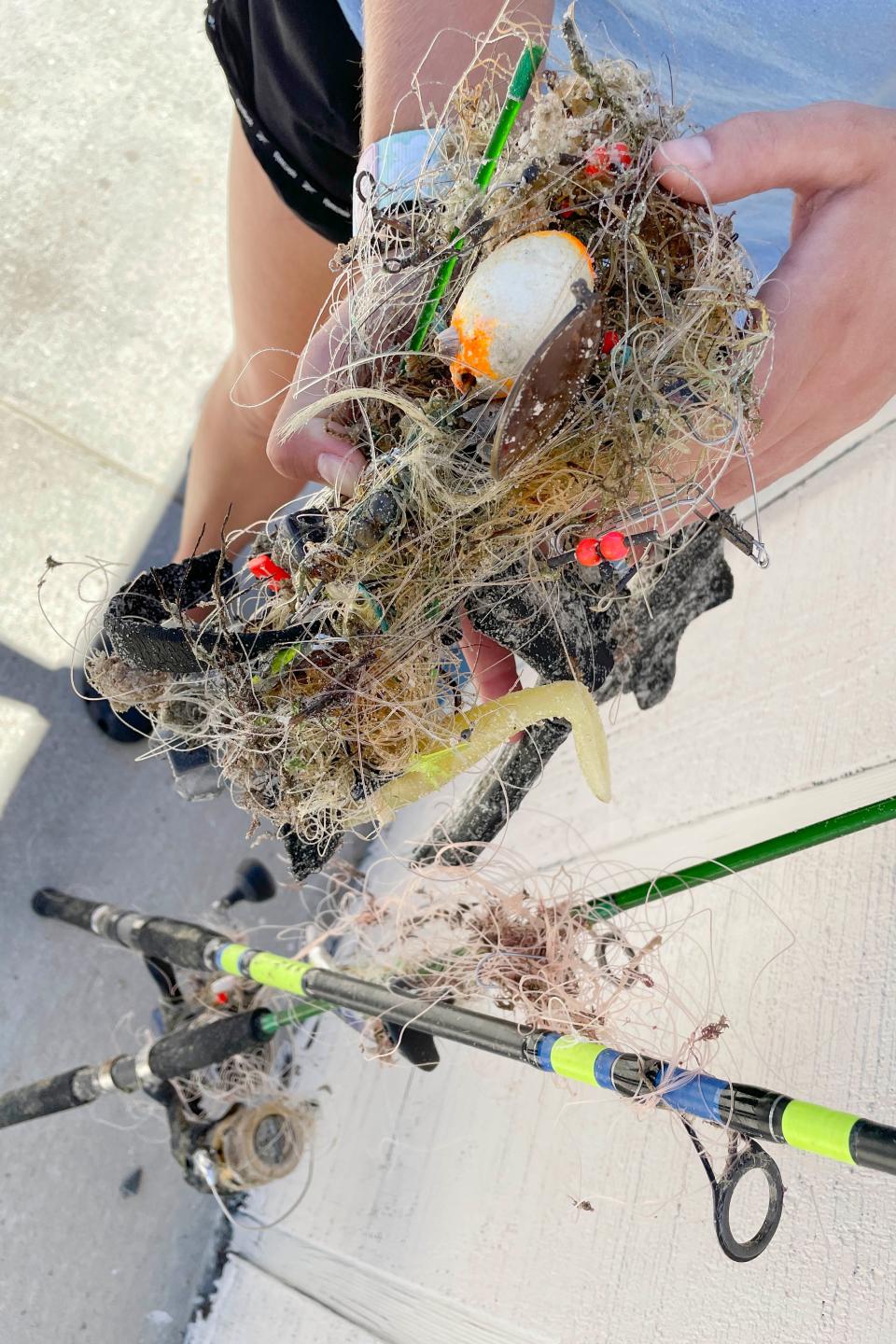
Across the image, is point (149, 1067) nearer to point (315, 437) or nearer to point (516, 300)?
point (315, 437)

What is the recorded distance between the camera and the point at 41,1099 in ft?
4.04

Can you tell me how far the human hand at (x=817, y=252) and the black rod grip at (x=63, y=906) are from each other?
1120 mm

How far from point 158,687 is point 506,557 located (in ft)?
0.73

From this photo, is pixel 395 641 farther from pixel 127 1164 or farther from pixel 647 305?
pixel 127 1164

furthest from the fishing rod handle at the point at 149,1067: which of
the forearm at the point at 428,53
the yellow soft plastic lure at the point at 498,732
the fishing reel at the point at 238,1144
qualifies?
the forearm at the point at 428,53

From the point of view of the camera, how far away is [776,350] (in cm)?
60

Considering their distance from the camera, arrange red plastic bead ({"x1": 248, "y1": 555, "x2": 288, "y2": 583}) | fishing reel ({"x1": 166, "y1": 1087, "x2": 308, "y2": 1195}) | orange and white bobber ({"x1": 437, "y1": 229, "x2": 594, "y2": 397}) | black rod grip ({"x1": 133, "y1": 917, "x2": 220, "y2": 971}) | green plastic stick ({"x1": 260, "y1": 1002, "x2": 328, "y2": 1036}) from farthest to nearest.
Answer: fishing reel ({"x1": 166, "y1": 1087, "x2": 308, "y2": 1195}) → black rod grip ({"x1": 133, "y1": 917, "x2": 220, "y2": 971}) → green plastic stick ({"x1": 260, "y1": 1002, "x2": 328, "y2": 1036}) → red plastic bead ({"x1": 248, "y1": 555, "x2": 288, "y2": 583}) → orange and white bobber ({"x1": 437, "y1": 229, "x2": 594, "y2": 397})

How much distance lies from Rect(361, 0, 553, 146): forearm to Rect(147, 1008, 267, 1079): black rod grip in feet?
2.59

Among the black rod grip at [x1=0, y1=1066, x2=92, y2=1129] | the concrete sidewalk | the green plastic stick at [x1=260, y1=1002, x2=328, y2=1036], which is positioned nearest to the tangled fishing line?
the green plastic stick at [x1=260, y1=1002, x2=328, y2=1036]

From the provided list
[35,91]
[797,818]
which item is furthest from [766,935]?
[35,91]

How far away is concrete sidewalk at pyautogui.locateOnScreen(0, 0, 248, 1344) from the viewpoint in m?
1.54

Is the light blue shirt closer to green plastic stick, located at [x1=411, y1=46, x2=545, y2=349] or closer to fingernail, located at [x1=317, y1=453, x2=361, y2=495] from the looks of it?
green plastic stick, located at [x1=411, y1=46, x2=545, y2=349]

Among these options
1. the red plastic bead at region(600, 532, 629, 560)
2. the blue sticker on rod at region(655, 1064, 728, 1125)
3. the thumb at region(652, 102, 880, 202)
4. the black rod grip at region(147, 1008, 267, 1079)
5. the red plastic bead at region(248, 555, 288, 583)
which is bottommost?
the black rod grip at region(147, 1008, 267, 1079)

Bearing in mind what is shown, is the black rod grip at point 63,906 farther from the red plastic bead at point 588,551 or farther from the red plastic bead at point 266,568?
the red plastic bead at point 588,551
